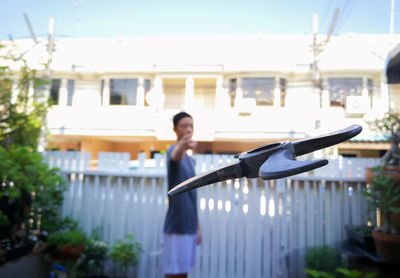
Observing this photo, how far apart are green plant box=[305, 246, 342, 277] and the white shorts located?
125 cm

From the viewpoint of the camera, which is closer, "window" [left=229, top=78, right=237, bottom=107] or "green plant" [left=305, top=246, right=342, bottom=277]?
"green plant" [left=305, top=246, right=342, bottom=277]

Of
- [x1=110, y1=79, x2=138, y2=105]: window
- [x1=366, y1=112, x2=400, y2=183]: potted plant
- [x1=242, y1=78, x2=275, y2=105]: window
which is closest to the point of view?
[x1=366, y1=112, x2=400, y2=183]: potted plant

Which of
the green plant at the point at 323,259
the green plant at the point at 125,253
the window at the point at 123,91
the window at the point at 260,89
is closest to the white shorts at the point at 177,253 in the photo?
the green plant at the point at 125,253

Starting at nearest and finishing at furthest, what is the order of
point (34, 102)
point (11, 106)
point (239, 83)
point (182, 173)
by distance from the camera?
point (182, 173), point (11, 106), point (34, 102), point (239, 83)

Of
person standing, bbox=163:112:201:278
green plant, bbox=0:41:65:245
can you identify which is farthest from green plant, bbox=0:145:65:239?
person standing, bbox=163:112:201:278

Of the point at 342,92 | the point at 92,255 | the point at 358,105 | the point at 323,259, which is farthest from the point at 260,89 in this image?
the point at 358,105

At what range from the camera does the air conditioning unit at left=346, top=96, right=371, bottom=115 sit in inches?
43.1

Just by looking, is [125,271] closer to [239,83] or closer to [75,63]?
[239,83]

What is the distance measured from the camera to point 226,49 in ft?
27.1

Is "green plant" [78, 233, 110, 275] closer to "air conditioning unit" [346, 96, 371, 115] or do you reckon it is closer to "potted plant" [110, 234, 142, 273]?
"potted plant" [110, 234, 142, 273]

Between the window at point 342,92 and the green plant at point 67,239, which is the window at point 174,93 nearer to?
the window at point 342,92

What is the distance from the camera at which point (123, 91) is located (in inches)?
336

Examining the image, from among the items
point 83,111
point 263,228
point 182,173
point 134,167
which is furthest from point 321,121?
point 83,111

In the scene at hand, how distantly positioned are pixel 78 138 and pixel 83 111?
82cm
